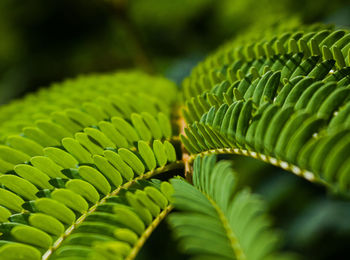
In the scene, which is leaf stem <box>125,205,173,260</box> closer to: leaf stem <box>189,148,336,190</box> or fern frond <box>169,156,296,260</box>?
fern frond <box>169,156,296,260</box>

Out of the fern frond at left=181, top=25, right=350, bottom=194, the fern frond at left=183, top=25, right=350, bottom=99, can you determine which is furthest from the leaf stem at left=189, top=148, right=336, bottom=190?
the fern frond at left=183, top=25, right=350, bottom=99

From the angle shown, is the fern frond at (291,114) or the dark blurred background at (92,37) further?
the dark blurred background at (92,37)

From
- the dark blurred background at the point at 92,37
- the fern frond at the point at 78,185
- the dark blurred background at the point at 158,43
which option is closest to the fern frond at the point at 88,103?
the fern frond at the point at 78,185

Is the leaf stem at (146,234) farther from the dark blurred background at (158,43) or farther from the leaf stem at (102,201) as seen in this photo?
the dark blurred background at (158,43)

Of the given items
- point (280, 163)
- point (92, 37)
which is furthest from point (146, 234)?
point (92, 37)

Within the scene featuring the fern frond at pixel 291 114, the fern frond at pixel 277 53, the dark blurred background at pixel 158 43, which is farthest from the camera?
the dark blurred background at pixel 158 43

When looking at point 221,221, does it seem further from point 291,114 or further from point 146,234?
point 291,114

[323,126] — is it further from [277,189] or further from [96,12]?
[96,12]

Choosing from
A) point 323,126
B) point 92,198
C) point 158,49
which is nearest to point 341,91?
point 323,126
